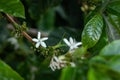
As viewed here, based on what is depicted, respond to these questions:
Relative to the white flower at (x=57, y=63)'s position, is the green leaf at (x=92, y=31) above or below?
above

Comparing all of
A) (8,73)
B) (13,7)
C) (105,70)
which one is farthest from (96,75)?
(13,7)

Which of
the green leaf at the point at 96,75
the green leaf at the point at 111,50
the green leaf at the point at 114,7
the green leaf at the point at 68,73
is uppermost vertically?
the green leaf at the point at 114,7

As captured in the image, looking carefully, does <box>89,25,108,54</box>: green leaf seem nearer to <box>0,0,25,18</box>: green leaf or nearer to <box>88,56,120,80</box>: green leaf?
<box>0,0,25,18</box>: green leaf

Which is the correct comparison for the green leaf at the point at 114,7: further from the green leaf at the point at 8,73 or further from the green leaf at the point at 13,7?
the green leaf at the point at 8,73

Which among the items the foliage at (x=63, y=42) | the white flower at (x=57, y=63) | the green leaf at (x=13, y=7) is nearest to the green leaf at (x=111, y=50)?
the foliage at (x=63, y=42)

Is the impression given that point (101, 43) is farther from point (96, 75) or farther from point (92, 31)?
point (96, 75)

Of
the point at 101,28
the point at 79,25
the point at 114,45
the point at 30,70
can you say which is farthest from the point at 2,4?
the point at 79,25

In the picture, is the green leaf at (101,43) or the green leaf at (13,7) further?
the green leaf at (101,43)

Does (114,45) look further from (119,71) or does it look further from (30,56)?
(30,56)

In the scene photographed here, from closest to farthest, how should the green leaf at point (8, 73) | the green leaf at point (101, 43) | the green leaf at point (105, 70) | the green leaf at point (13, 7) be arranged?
1. the green leaf at point (105, 70)
2. the green leaf at point (8, 73)
3. the green leaf at point (13, 7)
4. the green leaf at point (101, 43)

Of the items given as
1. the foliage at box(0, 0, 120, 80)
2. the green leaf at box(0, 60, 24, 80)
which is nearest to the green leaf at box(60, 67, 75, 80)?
the foliage at box(0, 0, 120, 80)
